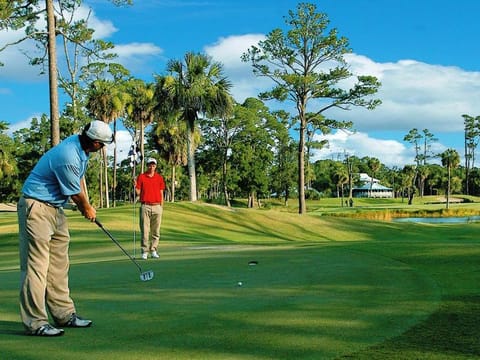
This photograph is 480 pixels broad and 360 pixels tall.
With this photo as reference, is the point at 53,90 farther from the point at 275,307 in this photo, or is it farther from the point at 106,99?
the point at 106,99

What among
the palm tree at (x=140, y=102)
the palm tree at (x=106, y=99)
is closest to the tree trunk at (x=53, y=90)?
the palm tree at (x=106, y=99)

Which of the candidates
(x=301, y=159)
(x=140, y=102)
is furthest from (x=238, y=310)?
(x=140, y=102)

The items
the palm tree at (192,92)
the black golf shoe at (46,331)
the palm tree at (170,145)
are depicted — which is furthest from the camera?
the palm tree at (170,145)

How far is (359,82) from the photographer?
4422 cm

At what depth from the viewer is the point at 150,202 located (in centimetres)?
1494

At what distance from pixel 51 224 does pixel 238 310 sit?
2.47 meters

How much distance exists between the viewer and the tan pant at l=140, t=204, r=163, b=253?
48.3 ft

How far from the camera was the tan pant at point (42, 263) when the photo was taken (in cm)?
662

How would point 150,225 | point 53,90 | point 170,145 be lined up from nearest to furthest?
1. point 150,225
2. point 53,90
3. point 170,145

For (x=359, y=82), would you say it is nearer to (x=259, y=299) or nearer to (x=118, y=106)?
(x=118, y=106)

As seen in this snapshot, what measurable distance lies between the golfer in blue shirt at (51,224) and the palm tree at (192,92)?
37.4m

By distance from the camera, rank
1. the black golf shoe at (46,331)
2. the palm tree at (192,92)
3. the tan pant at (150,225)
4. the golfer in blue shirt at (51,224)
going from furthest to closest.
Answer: the palm tree at (192,92) → the tan pant at (150,225) → the golfer in blue shirt at (51,224) → the black golf shoe at (46,331)

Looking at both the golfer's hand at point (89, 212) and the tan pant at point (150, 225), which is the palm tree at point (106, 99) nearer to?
the tan pant at point (150, 225)

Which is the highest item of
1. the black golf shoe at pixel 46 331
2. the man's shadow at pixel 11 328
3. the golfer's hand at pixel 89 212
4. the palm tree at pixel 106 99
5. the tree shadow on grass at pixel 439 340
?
the palm tree at pixel 106 99
